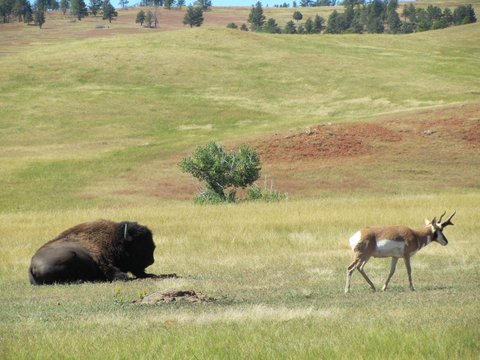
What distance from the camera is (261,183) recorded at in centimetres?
5028

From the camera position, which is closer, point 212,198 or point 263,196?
point 263,196

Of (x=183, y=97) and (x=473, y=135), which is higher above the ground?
(x=473, y=135)

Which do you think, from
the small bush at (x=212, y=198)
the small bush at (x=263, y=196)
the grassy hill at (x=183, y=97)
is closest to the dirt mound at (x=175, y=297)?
the small bush at (x=263, y=196)

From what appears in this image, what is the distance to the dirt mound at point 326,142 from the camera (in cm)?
5616

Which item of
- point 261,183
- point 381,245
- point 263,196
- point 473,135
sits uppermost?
point 381,245

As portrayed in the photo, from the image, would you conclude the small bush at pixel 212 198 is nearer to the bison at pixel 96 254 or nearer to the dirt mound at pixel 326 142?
the dirt mound at pixel 326 142

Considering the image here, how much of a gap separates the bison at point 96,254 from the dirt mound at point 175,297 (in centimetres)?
383

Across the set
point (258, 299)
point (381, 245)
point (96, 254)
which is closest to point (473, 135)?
point (96, 254)

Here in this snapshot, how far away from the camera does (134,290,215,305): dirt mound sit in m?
14.7

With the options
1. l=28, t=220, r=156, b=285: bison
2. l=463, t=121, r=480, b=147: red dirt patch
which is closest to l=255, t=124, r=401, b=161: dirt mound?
l=463, t=121, r=480, b=147: red dirt patch

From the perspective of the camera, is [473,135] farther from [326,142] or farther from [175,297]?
[175,297]

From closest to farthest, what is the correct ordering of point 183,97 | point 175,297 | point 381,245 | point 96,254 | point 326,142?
point 175,297 < point 381,245 < point 96,254 < point 326,142 < point 183,97

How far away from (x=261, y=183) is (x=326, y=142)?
29.6 ft

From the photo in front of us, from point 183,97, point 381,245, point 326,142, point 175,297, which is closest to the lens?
point 175,297
